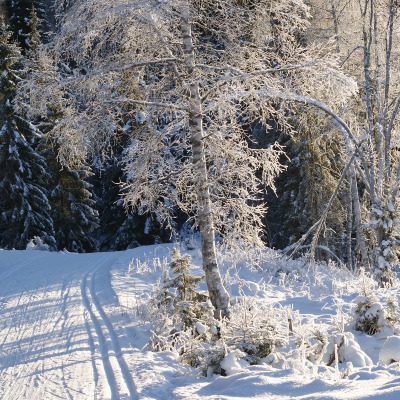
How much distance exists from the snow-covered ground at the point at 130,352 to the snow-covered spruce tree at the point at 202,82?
1.72 meters

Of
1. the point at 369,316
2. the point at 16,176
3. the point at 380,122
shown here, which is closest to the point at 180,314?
the point at 369,316

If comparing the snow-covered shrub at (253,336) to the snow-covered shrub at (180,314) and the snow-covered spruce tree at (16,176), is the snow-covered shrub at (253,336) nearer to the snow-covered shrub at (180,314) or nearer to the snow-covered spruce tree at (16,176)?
the snow-covered shrub at (180,314)

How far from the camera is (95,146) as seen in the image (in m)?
6.67

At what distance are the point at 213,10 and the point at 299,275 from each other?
6.77m

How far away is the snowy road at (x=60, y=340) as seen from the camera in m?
4.37

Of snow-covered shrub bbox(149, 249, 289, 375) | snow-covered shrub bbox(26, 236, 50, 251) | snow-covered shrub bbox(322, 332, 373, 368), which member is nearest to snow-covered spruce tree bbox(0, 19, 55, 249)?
snow-covered shrub bbox(26, 236, 50, 251)

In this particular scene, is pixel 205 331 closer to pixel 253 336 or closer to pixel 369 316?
pixel 253 336

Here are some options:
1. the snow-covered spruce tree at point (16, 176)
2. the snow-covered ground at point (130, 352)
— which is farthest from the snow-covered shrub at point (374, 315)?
the snow-covered spruce tree at point (16, 176)

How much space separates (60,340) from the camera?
5.82 metres

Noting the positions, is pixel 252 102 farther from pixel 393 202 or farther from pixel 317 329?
pixel 393 202

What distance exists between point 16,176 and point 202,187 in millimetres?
17912

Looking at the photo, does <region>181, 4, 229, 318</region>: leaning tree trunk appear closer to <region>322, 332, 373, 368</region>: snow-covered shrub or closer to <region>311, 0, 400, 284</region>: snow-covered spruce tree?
<region>322, 332, 373, 368</region>: snow-covered shrub

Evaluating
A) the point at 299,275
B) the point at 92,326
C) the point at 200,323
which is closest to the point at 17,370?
the point at 92,326

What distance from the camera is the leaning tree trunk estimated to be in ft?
21.5
